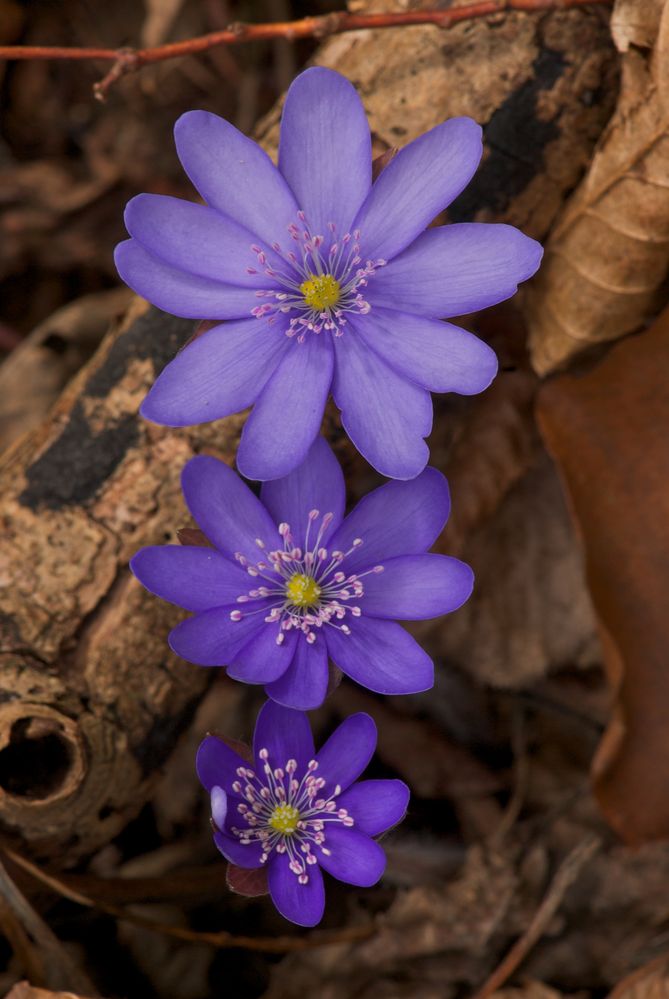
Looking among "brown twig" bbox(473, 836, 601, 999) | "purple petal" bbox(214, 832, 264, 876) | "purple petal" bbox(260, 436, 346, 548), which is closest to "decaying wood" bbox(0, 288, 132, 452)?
"purple petal" bbox(260, 436, 346, 548)

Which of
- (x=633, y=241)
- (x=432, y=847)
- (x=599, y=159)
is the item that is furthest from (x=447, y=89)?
(x=432, y=847)

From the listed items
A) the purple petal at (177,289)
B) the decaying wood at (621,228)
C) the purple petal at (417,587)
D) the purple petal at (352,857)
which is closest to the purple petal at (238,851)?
the purple petal at (352,857)

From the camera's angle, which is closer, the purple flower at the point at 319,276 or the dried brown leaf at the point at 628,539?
the purple flower at the point at 319,276

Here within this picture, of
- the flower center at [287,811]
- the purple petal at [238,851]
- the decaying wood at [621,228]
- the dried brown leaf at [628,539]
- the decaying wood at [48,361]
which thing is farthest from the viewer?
the decaying wood at [48,361]

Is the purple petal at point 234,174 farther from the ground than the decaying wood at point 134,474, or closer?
farther from the ground

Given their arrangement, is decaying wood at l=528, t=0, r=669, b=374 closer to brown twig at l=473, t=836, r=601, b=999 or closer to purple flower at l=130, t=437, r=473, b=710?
purple flower at l=130, t=437, r=473, b=710

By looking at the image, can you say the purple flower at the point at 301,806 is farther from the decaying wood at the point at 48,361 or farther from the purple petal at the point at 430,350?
the decaying wood at the point at 48,361

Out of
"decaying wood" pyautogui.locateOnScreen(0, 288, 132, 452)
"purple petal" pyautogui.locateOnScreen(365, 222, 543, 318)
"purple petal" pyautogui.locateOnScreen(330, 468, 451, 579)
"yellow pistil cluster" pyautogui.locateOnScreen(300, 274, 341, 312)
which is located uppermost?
→ "decaying wood" pyautogui.locateOnScreen(0, 288, 132, 452)

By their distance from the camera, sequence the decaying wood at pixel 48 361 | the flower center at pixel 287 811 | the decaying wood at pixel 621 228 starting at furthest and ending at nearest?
the decaying wood at pixel 48 361 → the decaying wood at pixel 621 228 → the flower center at pixel 287 811
